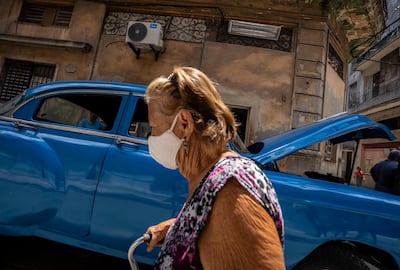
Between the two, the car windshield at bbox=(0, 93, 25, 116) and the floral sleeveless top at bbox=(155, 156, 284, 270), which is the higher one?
the car windshield at bbox=(0, 93, 25, 116)

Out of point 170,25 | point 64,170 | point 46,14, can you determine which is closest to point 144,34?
point 170,25

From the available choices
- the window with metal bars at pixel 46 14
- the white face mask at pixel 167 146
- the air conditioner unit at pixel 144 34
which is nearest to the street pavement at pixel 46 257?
the white face mask at pixel 167 146

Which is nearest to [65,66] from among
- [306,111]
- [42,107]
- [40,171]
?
[42,107]

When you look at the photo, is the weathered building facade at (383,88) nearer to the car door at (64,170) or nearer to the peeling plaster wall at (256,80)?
the peeling plaster wall at (256,80)

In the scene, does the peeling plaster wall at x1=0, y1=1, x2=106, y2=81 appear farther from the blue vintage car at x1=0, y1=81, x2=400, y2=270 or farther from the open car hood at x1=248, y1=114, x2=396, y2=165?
the open car hood at x1=248, y1=114, x2=396, y2=165

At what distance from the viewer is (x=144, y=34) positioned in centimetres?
674

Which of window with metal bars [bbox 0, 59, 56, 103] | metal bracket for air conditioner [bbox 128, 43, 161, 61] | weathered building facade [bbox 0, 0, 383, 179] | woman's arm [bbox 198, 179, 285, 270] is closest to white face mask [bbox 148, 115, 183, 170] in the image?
woman's arm [bbox 198, 179, 285, 270]

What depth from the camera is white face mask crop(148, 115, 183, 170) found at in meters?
0.97

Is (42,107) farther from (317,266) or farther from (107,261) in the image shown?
(317,266)

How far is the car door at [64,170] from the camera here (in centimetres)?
209

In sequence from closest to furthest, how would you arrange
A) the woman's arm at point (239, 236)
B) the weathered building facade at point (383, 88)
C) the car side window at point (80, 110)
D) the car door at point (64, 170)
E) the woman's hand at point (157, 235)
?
1. the woman's arm at point (239, 236)
2. the woman's hand at point (157, 235)
3. the car door at point (64, 170)
4. the car side window at point (80, 110)
5. the weathered building facade at point (383, 88)

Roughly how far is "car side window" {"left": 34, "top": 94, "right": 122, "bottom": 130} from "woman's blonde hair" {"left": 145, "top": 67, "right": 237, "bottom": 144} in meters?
1.60

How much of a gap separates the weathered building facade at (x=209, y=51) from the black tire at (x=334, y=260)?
4.64 meters

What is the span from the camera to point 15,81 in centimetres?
746
